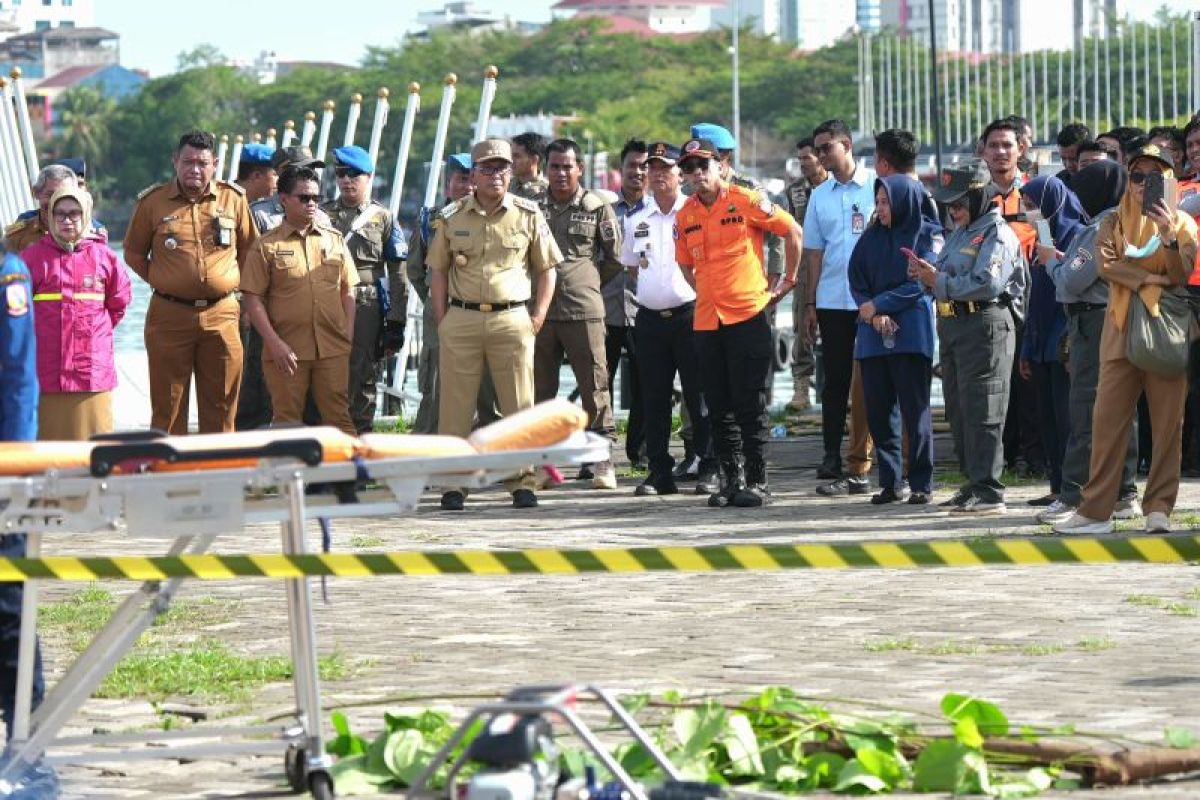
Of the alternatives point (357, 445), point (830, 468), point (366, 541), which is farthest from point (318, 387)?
point (357, 445)

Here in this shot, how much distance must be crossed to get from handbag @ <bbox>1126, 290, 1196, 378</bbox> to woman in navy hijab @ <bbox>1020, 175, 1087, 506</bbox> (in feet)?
5.64

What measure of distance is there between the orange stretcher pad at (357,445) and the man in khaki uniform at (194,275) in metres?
7.24

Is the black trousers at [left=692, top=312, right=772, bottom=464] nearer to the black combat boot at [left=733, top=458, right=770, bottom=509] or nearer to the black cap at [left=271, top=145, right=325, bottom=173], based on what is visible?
the black combat boot at [left=733, top=458, right=770, bottom=509]

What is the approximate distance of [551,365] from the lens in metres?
14.8

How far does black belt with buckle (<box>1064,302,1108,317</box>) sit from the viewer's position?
1201cm

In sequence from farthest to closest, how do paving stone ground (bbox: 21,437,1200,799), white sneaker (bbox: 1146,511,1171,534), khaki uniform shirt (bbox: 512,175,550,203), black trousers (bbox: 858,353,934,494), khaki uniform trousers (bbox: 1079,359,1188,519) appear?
khaki uniform shirt (bbox: 512,175,550,203)
black trousers (bbox: 858,353,934,494)
white sneaker (bbox: 1146,511,1171,534)
khaki uniform trousers (bbox: 1079,359,1188,519)
paving stone ground (bbox: 21,437,1200,799)

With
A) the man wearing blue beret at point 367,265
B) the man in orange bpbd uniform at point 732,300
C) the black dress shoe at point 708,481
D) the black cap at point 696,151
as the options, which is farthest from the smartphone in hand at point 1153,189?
the man wearing blue beret at point 367,265

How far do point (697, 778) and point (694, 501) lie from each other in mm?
7523

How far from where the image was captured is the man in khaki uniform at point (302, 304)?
537 inches

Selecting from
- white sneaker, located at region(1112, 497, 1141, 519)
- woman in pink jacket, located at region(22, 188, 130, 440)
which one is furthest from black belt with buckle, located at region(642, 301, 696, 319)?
woman in pink jacket, located at region(22, 188, 130, 440)

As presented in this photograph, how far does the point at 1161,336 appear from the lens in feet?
36.3

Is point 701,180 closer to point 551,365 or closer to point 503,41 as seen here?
point 551,365

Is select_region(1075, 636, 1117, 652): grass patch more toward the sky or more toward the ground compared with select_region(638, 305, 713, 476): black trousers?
more toward the ground

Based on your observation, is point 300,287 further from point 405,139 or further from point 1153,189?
point 405,139
